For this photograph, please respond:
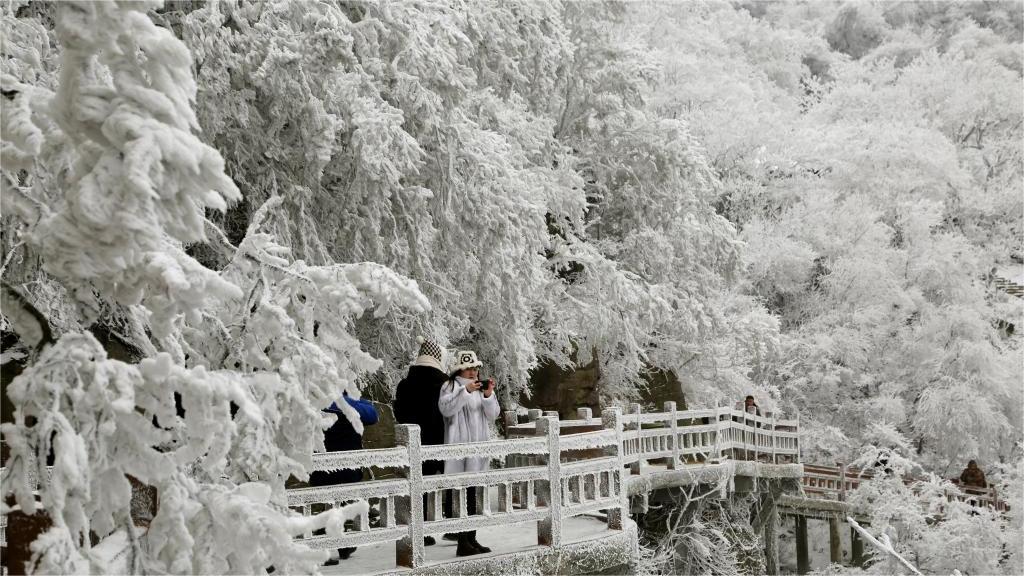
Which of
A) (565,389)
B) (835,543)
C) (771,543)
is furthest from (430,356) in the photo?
(835,543)

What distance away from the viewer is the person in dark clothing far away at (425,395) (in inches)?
323

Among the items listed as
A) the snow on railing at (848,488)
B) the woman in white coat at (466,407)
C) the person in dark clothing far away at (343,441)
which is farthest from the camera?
the snow on railing at (848,488)

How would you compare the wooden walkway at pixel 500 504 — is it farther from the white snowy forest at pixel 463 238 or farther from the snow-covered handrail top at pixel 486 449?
the white snowy forest at pixel 463 238

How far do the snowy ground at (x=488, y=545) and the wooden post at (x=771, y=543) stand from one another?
981cm

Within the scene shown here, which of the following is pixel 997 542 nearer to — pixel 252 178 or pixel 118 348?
Answer: pixel 252 178

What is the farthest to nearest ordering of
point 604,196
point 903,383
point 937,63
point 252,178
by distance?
1. point 937,63
2. point 903,383
3. point 604,196
4. point 252,178

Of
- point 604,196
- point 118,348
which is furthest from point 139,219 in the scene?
point 604,196

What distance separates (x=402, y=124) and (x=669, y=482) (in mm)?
6624

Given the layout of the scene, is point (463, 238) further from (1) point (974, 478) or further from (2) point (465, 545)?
(1) point (974, 478)

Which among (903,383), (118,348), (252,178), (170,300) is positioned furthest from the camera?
(903,383)

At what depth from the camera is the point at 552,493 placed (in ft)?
27.8

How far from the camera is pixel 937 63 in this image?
37.3 m

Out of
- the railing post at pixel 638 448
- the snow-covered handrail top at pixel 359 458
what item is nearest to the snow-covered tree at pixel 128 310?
the snow-covered handrail top at pixel 359 458

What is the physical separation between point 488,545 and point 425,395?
1549 millimetres
